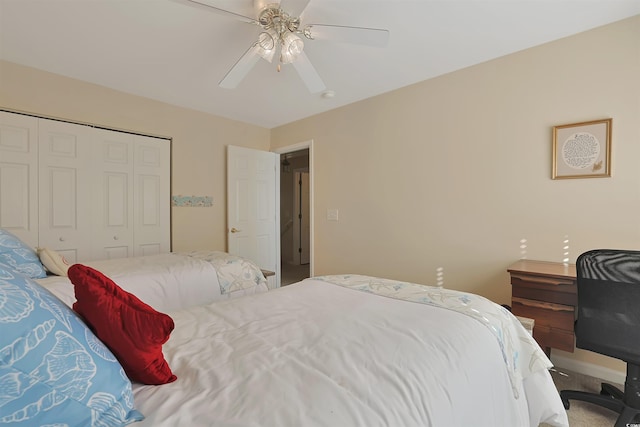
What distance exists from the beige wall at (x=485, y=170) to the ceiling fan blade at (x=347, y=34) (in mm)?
1306

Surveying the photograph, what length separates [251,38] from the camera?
215cm

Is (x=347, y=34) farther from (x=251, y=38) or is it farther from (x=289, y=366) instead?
(x=289, y=366)

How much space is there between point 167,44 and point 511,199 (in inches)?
116

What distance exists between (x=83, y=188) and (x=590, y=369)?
4538 mm

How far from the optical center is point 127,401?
0.69 metres

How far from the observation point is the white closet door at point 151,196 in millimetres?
3213

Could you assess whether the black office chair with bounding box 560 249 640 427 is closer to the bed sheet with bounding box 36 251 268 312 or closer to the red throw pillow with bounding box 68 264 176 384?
the red throw pillow with bounding box 68 264 176 384

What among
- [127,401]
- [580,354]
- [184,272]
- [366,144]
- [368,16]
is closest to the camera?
[127,401]

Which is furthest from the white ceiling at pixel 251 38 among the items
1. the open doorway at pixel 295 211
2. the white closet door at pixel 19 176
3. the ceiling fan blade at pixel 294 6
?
the open doorway at pixel 295 211

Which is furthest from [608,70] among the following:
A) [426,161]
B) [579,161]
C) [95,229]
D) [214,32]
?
[95,229]

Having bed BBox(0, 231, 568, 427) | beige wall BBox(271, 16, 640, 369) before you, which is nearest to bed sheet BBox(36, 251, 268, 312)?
bed BBox(0, 231, 568, 427)

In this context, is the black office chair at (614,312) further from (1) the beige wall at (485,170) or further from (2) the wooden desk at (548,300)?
(1) the beige wall at (485,170)

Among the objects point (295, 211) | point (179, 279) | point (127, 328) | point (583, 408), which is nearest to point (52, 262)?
point (179, 279)

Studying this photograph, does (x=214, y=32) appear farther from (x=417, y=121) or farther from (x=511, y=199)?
(x=511, y=199)
